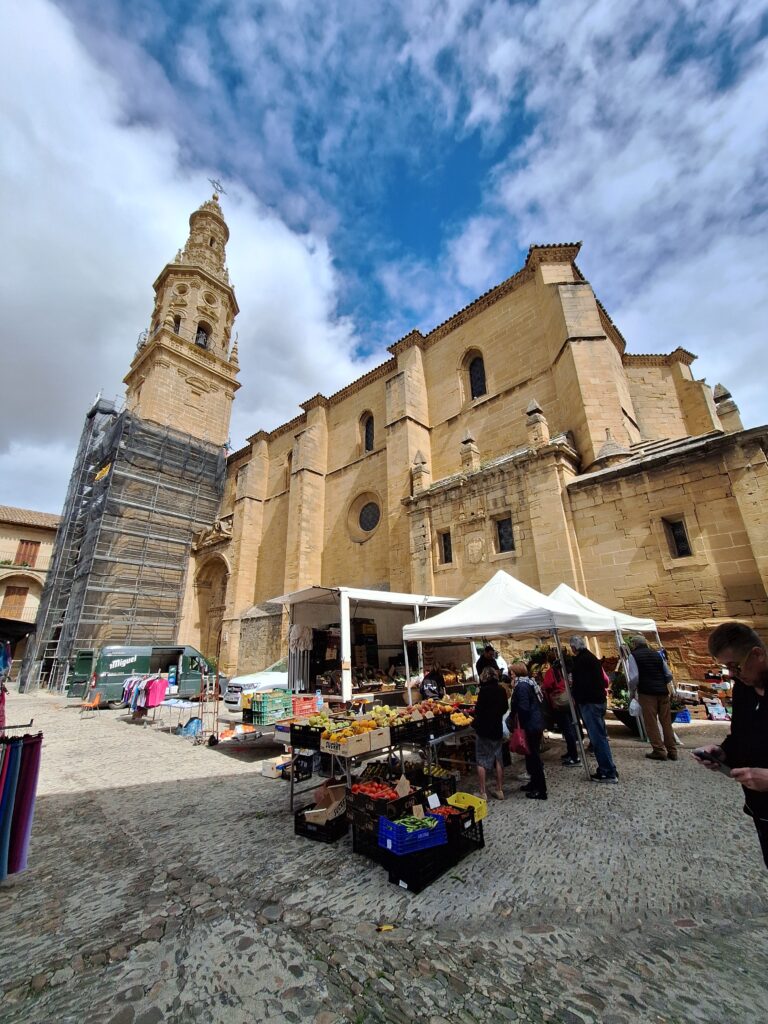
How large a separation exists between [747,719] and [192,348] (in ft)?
102

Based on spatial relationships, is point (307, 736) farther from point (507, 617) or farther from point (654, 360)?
point (654, 360)

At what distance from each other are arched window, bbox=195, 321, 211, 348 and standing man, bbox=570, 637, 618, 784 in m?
31.1

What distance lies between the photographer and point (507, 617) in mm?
5914

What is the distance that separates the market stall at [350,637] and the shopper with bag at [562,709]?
12.3 feet

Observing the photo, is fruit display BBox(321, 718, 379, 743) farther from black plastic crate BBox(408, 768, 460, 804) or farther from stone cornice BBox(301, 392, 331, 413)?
stone cornice BBox(301, 392, 331, 413)

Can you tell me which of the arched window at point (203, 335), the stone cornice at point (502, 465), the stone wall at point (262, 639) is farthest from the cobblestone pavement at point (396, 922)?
the arched window at point (203, 335)

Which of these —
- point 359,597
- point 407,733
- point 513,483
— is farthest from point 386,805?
point 513,483

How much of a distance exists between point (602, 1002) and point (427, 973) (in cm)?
84

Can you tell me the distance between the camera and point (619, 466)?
970 cm

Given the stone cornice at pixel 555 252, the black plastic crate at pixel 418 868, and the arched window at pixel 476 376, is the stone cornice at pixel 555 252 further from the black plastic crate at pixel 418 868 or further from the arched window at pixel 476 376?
the black plastic crate at pixel 418 868

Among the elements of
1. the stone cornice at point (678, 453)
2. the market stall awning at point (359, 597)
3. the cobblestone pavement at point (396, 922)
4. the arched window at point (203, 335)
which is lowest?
the cobblestone pavement at point (396, 922)

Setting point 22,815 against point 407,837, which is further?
point 22,815

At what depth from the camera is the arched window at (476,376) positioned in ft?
52.9

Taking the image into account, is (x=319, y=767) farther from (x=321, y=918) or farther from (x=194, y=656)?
(x=194, y=656)
